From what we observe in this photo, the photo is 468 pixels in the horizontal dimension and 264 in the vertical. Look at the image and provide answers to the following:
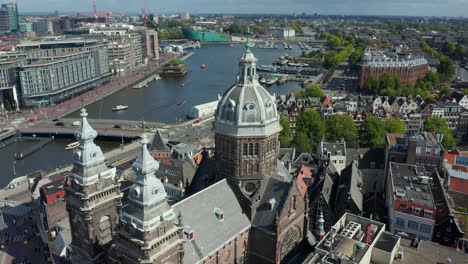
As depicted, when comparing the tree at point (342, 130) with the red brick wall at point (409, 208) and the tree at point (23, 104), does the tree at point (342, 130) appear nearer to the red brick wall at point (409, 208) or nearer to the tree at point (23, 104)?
the red brick wall at point (409, 208)

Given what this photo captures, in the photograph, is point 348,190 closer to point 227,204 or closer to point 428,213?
point 428,213

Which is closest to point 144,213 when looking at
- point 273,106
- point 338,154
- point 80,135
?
point 80,135

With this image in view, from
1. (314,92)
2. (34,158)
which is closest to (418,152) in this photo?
(314,92)

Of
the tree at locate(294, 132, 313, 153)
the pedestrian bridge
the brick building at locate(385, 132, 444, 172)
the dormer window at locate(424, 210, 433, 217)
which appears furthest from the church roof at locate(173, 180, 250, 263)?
the pedestrian bridge

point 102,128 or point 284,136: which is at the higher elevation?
point 284,136

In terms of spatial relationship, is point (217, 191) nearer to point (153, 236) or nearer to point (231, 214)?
point (231, 214)

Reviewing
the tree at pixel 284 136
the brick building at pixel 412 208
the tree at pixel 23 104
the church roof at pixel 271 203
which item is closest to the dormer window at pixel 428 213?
the brick building at pixel 412 208
